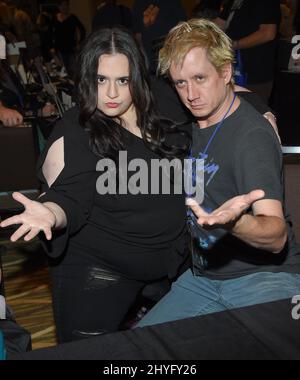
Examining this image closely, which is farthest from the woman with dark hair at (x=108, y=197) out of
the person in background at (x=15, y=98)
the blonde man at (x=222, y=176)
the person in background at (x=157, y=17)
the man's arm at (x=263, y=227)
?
the person in background at (x=15, y=98)

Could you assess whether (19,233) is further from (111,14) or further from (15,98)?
(111,14)

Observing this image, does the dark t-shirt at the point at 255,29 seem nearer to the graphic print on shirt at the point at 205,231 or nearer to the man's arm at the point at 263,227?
the graphic print on shirt at the point at 205,231

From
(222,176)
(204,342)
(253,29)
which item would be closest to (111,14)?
(253,29)

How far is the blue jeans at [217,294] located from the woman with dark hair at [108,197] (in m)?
0.15

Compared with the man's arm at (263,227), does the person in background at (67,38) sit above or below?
above

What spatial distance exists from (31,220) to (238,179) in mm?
569

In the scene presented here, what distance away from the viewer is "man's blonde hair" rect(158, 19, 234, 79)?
A: 166 cm

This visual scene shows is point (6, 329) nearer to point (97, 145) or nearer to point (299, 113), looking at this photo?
point (97, 145)

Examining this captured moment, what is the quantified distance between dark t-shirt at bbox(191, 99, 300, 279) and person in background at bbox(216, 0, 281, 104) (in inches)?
86.5

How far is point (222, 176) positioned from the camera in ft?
5.21

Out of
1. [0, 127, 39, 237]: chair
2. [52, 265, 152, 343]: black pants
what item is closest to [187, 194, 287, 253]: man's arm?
[52, 265, 152, 343]: black pants

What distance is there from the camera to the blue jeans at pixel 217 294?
1.55 metres

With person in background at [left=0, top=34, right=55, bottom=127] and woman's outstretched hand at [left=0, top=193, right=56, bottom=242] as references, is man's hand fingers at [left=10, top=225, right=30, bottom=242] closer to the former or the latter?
woman's outstretched hand at [left=0, top=193, right=56, bottom=242]

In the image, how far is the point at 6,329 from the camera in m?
1.63
